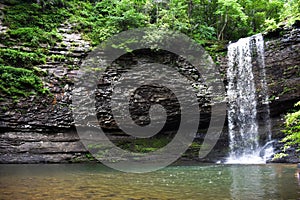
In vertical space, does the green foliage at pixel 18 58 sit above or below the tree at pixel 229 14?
below

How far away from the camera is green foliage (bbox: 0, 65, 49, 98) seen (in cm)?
1172

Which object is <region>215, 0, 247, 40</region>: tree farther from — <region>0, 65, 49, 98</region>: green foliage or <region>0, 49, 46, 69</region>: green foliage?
<region>0, 65, 49, 98</region>: green foliage

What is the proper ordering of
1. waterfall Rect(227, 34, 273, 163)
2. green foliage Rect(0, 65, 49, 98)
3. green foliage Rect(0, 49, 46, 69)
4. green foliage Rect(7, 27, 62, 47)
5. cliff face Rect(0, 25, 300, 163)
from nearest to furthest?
cliff face Rect(0, 25, 300, 163) → green foliage Rect(0, 65, 49, 98) → green foliage Rect(0, 49, 46, 69) → waterfall Rect(227, 34, 273, 163) → green foliage Rect(7, 27, 62, 47)

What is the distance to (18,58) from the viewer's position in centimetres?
1243

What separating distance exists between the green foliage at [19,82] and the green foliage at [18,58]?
42 cm

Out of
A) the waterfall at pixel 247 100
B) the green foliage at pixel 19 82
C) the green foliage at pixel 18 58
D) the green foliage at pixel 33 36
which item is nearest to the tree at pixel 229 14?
the waterfall at pixel 247 100

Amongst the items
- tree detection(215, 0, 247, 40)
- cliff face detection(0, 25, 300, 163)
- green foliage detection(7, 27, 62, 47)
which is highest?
tree detection(215, 0, 247, 40)

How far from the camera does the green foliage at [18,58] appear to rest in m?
12.2

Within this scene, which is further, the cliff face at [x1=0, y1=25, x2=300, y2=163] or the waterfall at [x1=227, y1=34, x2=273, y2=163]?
the waterfall at [x1=227, y1=34, x2=273, y2=163]

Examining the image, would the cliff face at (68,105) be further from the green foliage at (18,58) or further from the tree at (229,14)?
the tree at (229,14)

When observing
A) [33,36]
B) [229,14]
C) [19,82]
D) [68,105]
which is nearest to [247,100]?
[229,14]

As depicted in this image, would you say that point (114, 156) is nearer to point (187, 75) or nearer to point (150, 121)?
point (150, 121)

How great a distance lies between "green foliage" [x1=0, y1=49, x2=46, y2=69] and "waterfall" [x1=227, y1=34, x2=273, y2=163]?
9845 millimetres

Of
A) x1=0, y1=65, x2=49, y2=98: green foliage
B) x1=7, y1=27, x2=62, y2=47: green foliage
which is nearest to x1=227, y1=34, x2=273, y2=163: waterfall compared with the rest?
x1=0, y1=65, x2=49, y2=98: green foliage
